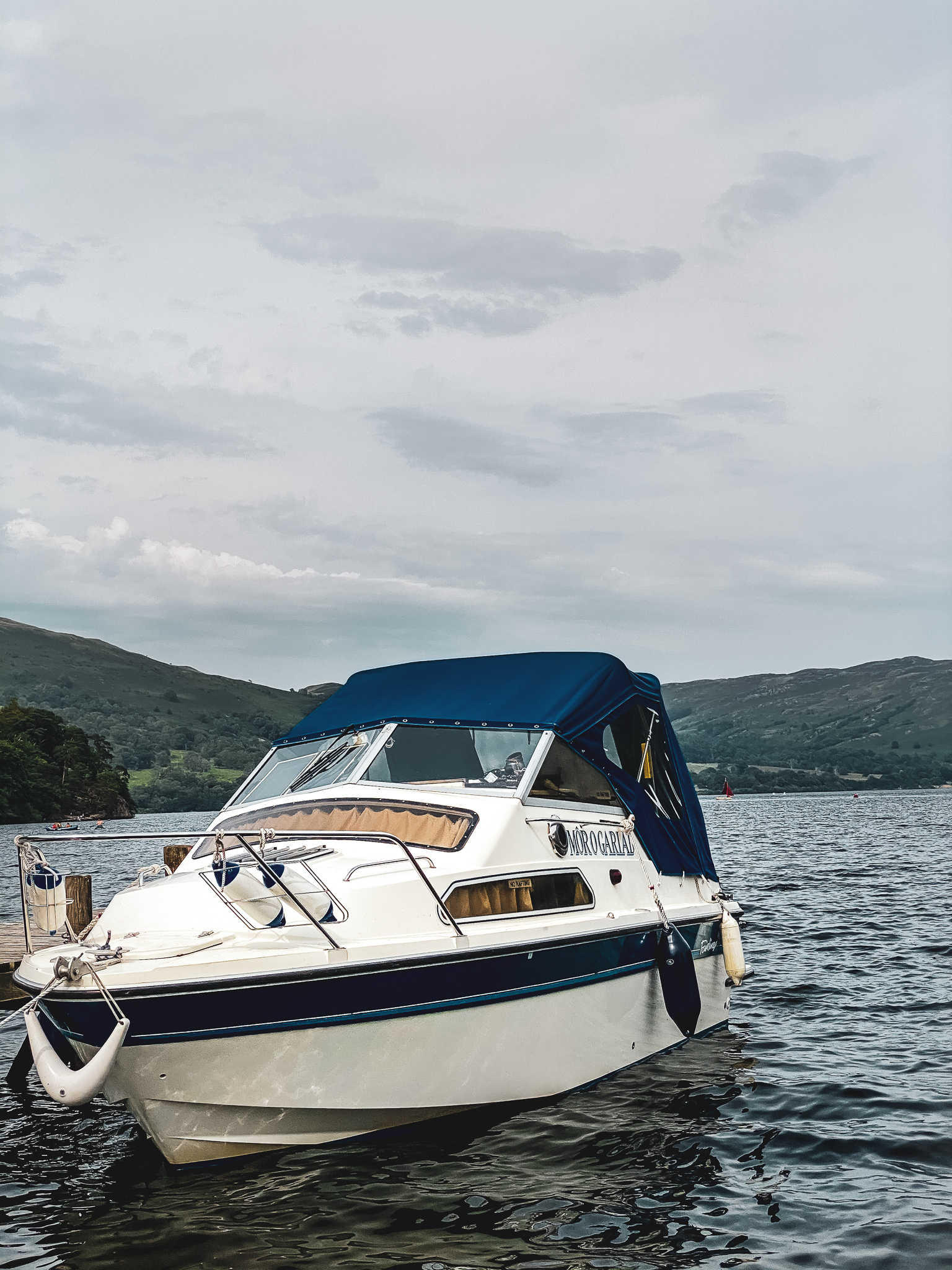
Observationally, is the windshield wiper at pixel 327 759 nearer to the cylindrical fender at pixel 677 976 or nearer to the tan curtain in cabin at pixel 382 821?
the tan curtain in cabin at pixel 382 821

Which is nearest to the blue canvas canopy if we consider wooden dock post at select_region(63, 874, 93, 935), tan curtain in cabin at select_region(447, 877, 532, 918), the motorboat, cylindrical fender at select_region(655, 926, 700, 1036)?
the motorboat

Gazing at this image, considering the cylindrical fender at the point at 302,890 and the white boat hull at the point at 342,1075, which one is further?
the cylindrical fender at the point at 302,890

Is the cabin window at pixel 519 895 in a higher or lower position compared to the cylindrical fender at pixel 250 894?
lower

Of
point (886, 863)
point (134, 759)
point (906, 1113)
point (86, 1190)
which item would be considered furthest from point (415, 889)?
point (134, 759)

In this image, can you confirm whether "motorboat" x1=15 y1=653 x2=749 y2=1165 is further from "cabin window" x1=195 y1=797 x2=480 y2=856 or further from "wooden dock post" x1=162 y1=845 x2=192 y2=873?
"wooden dock post" x1=162 y1=845 x2=192 y2=873

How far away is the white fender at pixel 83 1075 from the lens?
6.36m

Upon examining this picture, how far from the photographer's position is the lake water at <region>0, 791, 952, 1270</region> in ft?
21.6

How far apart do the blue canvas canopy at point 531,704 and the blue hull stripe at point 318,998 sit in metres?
2.30

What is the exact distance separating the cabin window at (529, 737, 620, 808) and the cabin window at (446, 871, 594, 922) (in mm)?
772

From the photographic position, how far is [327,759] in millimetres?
10391

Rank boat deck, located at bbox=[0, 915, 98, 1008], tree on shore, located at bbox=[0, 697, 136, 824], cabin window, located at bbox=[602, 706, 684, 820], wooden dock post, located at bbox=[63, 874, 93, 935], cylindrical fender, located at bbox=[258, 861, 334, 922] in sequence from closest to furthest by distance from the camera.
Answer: cylindrical fender, located at bbox=[258, 861, 334, 922] → cabin window, located at bbox=[602, 706, 684, 820] → boat deck, located at bbox=[0, 915, 98, 1008] → wooden dock post, located at bbox=[63, 874, 93, 935] → tree on shore, located at bbox=[0, 697, 136, 824]

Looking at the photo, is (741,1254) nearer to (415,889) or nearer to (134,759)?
(415,889)

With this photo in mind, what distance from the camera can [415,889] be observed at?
8.03 meters

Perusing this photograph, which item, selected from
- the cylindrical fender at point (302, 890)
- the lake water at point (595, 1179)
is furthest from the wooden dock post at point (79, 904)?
the cylindrical fender at point (302, 890)
